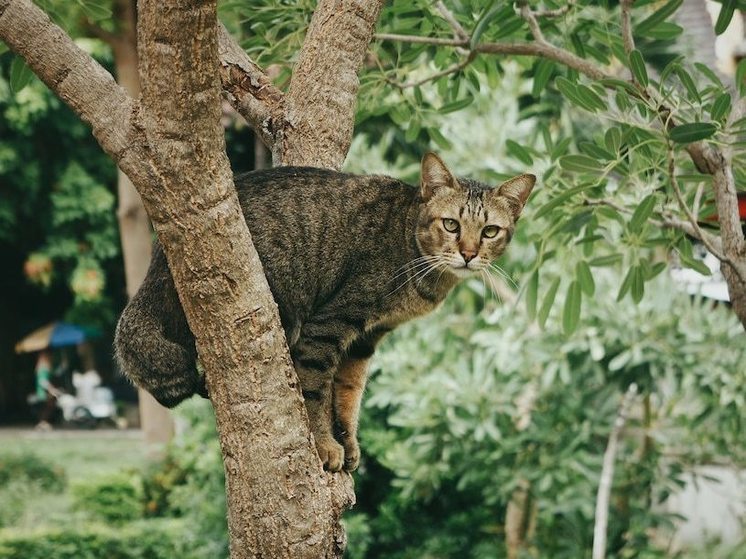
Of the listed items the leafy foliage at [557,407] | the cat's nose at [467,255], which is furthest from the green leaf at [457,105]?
the leafy foliage at [557,407]

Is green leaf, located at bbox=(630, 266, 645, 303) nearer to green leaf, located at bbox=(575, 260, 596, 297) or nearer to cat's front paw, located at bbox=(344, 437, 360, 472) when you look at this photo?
green leaf, located at bbox=(575, 260, 596, 297)

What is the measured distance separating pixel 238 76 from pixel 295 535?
134cm

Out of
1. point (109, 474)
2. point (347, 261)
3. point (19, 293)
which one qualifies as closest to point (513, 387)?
point (347, 261)

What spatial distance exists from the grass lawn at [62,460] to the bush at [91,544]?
1211 millimetres

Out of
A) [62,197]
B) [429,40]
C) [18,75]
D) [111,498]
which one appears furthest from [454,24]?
[62,197]

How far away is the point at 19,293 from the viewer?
60.5 ft

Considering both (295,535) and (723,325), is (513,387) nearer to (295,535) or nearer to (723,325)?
(723,325)

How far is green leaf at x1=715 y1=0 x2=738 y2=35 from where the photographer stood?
241cm

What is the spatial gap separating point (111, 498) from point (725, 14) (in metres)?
7.48

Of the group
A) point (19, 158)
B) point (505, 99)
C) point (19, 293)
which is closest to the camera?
point (505, 99)

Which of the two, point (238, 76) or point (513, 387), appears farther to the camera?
point (513, 387)

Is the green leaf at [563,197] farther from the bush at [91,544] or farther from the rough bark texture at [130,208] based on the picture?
the rough bark texture at [130,208]

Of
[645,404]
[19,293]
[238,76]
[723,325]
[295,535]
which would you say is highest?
[19,293]

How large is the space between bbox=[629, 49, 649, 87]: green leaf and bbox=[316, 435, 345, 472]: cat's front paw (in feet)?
3.90
